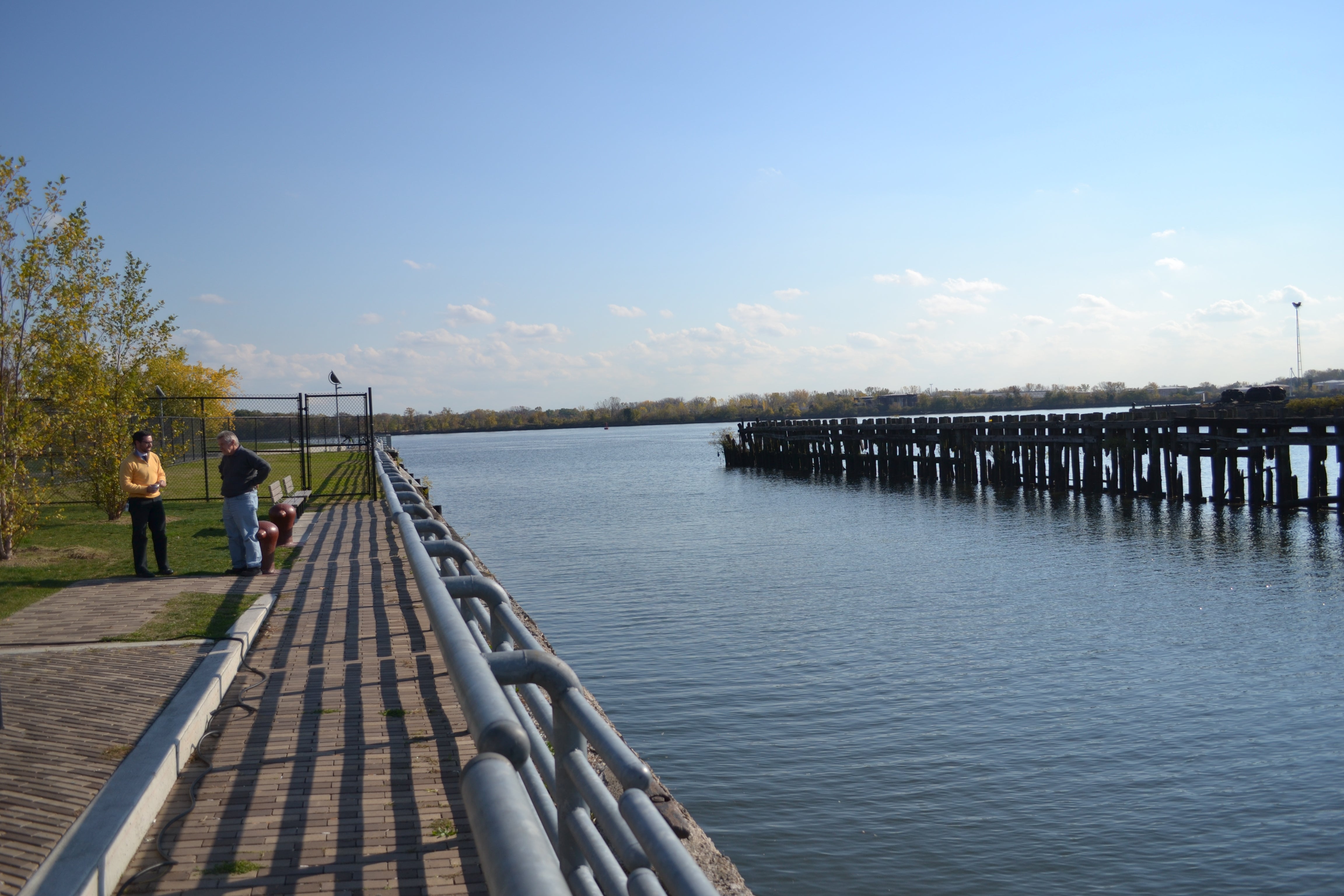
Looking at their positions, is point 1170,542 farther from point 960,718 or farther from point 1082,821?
point 1082,821

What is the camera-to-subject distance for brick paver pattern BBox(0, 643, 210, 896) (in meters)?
4.50

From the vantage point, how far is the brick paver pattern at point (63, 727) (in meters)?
4.50

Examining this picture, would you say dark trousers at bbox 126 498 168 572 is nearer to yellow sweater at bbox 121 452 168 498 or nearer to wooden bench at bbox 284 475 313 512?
yellow sweater at bbox 121 452 168 498

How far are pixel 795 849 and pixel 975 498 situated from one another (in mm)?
30034

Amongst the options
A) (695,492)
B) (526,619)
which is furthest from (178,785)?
(695,492)

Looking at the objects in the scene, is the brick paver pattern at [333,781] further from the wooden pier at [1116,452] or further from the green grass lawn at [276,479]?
the wooden pier at [1116,452]

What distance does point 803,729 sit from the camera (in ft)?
33.1

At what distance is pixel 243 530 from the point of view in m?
11.8

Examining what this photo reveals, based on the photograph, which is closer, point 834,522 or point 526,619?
point 526,619

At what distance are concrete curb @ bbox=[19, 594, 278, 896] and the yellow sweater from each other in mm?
6240

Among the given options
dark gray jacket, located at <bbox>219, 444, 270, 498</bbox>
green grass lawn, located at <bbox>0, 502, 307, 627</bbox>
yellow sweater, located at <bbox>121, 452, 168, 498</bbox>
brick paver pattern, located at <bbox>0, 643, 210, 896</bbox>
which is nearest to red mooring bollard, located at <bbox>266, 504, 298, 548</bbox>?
green grass lawn, located at <bbox>0, 502, 307, 627</bbox>

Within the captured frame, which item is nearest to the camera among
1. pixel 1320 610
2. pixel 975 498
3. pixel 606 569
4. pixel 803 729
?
pixel 803 729

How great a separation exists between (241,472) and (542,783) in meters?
9.74

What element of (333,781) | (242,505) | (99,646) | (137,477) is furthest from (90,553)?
(333,781)
